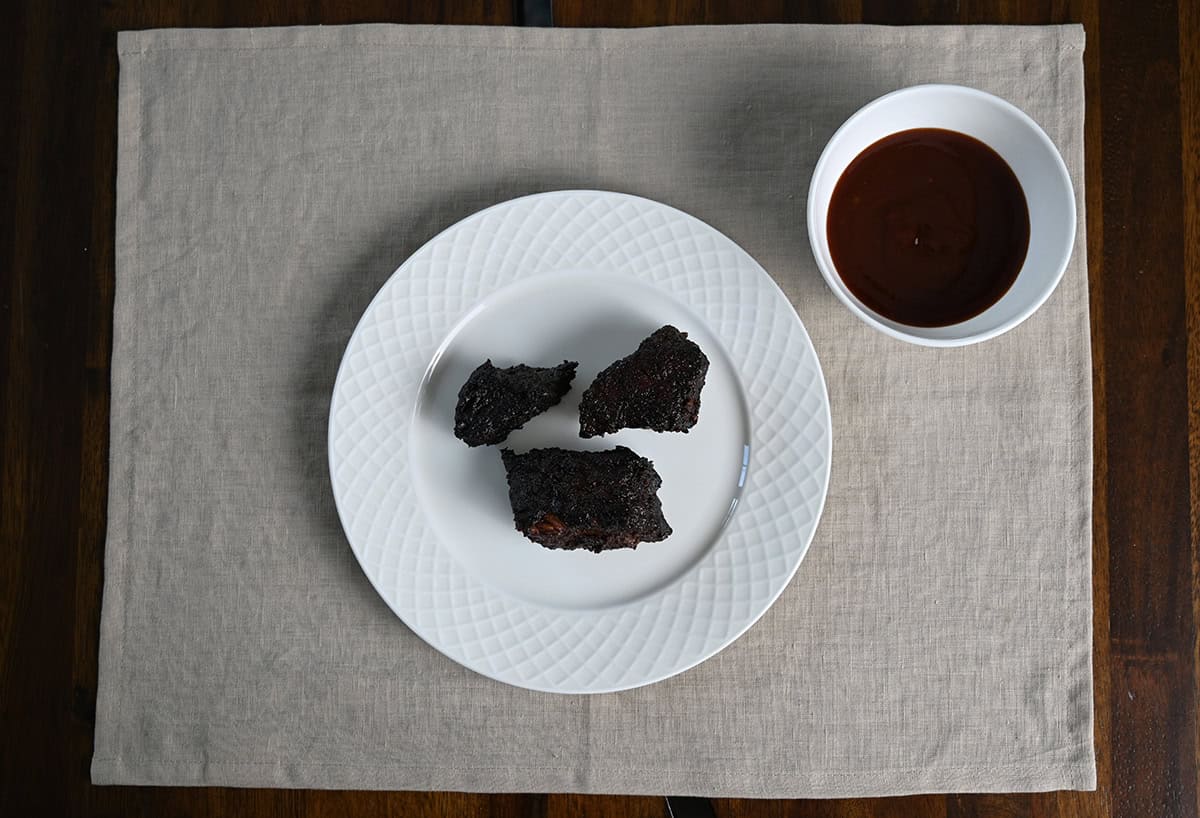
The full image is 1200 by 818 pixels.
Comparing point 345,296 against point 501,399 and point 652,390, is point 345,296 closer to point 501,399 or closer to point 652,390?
point 501,399

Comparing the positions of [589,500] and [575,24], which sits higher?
[575,24]

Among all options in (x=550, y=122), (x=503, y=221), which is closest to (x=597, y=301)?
(x=503, y=221)

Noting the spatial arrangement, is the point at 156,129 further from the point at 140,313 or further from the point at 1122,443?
the point at 1122,443

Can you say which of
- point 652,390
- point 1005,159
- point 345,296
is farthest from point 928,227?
point 345,296

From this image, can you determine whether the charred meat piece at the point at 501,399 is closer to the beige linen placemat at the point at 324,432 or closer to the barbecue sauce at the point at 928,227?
the beige linen placemat at the point at 324,432

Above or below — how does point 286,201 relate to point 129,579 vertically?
above

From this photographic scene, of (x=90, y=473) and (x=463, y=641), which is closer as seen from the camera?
(x=463, y=641)

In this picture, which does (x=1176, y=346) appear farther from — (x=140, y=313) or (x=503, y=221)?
(x=140, y=313)

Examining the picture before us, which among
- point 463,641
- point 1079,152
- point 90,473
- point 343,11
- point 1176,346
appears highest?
point 343,11
